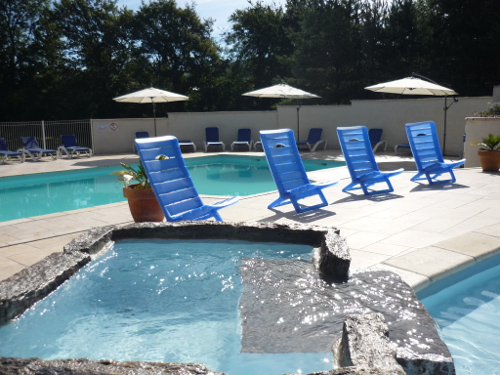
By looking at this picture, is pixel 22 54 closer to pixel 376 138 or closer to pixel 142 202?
pixel 376 138

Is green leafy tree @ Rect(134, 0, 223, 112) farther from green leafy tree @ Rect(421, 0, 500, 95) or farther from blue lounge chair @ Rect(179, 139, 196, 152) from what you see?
green leafy tree @ Rect(421, 0, 500, 95)

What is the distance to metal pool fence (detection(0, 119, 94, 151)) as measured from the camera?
1580cm

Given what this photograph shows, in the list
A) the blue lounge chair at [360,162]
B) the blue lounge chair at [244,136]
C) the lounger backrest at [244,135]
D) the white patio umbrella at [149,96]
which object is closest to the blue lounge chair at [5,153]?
the white patio umbrella at [149,96]

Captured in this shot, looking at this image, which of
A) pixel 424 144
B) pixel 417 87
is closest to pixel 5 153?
pixel 417 87

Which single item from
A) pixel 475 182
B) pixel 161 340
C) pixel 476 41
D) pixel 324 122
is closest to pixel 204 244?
pixel 161 340

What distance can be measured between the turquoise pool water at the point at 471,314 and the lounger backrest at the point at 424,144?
13.8ft

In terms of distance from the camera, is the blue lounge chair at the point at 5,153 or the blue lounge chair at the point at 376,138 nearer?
the blue lounge chair at the point at 5,153

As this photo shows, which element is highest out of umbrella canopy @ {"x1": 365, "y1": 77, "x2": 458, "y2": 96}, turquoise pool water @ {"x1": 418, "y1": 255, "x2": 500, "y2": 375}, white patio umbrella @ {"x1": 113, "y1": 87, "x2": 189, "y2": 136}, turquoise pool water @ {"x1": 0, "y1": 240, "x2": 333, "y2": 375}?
white patio umbrella @ {"x1": 113, "y1": 87, "x2": 189, "y2": 136}

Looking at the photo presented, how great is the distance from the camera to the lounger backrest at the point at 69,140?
49.4 ft

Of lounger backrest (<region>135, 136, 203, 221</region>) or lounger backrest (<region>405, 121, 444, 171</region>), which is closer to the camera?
lounger backrest (<region>135, 136, 203, 221</region>)

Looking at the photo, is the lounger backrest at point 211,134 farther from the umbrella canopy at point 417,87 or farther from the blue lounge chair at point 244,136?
the umbrella canopy at point 417,87

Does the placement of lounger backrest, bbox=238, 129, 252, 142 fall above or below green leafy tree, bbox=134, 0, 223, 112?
below

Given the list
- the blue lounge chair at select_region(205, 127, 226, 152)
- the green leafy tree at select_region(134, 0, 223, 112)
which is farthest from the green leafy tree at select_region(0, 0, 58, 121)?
the blue lounge chair at select_region(205, 127, 226, 152)

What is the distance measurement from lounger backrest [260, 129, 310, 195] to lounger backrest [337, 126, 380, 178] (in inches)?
45.3
